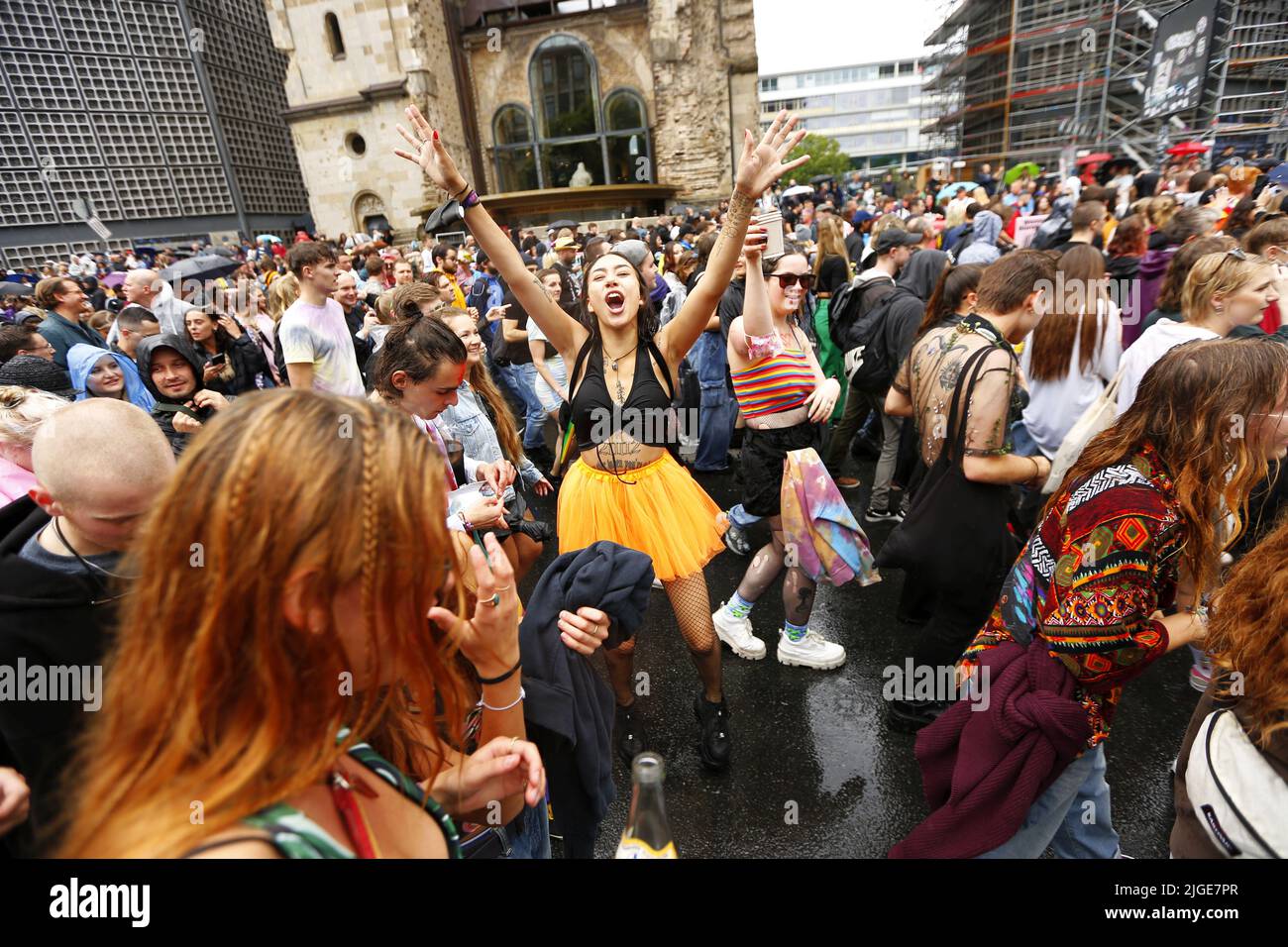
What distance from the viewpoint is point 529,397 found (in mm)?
6527

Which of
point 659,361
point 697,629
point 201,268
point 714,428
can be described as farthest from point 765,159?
point 201,268

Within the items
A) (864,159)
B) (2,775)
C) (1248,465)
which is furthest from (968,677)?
(864,159)

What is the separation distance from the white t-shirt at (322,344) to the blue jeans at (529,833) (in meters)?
3.07

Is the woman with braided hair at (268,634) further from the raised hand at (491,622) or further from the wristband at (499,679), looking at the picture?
the wristband at (499,679)

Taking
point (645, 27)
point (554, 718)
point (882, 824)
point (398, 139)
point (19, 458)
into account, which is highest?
point (645, 27)

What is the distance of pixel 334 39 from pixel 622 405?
2833 centimetres

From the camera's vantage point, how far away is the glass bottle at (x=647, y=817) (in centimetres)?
95

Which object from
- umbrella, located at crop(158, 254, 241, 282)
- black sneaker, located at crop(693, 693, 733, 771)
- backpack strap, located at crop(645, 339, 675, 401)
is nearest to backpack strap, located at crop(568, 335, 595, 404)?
backpack strap, located at crop(645, 339, 675, 401)

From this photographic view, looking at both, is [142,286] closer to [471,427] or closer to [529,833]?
[471,427]

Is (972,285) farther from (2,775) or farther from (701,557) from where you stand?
(2,775)

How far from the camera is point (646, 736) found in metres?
3.01

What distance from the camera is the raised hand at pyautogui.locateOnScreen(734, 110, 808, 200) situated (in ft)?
7.65
